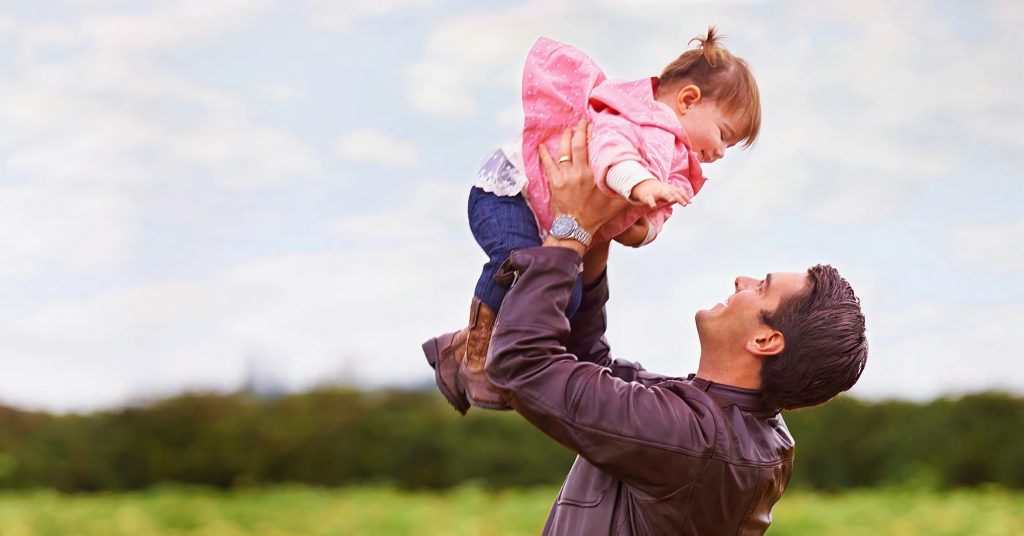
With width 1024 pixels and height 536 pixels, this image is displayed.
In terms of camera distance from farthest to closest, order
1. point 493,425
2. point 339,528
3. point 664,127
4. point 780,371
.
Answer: point 493,425, point 339,528, point 780,371, point 664,127

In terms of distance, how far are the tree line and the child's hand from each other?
471cm

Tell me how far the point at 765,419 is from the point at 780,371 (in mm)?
160

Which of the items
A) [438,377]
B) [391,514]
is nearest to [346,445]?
[391,514]

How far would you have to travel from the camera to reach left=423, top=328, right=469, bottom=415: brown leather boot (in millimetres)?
2490

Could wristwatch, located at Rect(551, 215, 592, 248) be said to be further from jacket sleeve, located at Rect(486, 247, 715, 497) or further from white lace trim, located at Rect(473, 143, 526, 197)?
white lace trim, located at Rect(473, 143, 526, 197)

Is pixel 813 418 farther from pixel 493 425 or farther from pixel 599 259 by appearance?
pixel 599 259

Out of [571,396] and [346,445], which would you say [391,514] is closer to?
[346,445]

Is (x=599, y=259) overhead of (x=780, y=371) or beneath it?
overhead

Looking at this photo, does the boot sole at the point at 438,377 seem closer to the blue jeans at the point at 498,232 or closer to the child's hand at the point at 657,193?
the blue jeans at the point at 498,232

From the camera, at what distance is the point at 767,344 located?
2.42 meters

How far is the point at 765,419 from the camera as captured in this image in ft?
8.23

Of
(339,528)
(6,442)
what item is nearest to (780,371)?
(339,528)

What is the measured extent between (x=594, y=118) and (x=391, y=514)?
12.8 ft

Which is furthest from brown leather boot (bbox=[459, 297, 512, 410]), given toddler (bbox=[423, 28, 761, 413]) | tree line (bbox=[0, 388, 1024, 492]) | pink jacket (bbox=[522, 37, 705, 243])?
tree line (bbox=[0, 388, 1024, 492])
